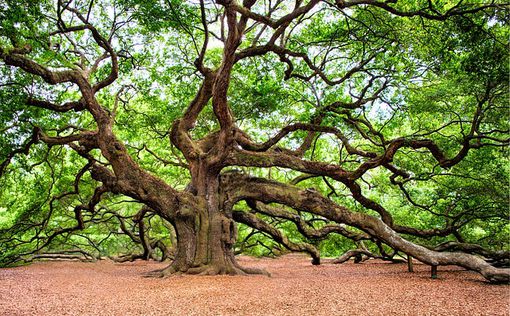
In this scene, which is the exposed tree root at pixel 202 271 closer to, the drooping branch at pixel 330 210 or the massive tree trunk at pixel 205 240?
the massive tree trunk at pixel 205 240

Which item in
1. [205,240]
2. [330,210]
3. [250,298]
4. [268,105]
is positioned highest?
[268,105]

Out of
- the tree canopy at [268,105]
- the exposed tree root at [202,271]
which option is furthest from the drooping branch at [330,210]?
the exposed tree root at [202,271]

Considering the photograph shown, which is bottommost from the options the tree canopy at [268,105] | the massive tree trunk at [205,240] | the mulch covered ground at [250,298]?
the mulch covered ground at [250,298]

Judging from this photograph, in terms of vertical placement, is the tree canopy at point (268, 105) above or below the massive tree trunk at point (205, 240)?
above

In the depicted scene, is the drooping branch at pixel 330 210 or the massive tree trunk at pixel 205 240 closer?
the drooping branch at pixel 330 210

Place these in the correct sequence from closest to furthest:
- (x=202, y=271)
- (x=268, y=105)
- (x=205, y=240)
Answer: (x=202, y=271), (x=205, y=240), (x=268, y=105)

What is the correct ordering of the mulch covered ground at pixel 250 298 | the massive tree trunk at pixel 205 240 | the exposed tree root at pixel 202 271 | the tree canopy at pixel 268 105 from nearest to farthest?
the mulch covered ground at pixel 250 298 → the tree canopy at pixel 268 105 → the exposed tree root at pixel 202 271 → the massive tree trunk at pixel 205 240

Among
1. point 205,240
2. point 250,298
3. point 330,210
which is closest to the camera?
point 250,298

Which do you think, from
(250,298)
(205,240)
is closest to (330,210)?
(205,240)

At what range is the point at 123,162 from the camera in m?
8.20

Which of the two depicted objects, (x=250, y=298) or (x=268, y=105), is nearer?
(x=250, y=298)

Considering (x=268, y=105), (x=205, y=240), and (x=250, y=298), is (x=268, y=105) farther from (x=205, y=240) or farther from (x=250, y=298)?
(x=250, y=298)

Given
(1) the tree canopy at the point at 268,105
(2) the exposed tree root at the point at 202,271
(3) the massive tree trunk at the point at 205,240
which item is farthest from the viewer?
(3) the massive tree trunk at the point at 205,240

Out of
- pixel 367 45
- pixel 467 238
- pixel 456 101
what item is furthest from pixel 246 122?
pixel 467 238
